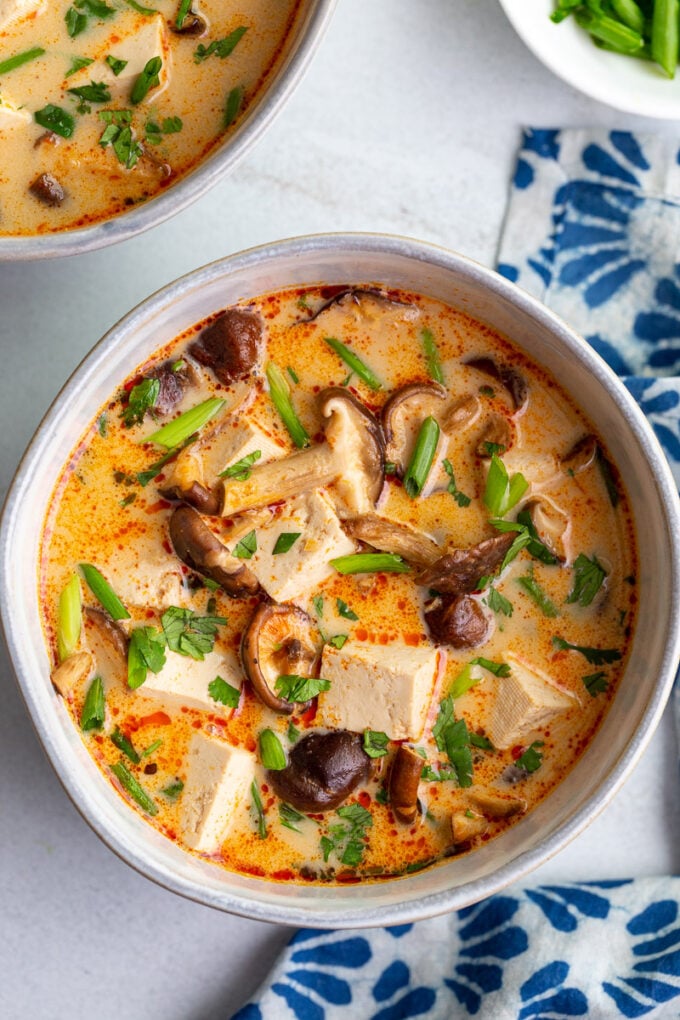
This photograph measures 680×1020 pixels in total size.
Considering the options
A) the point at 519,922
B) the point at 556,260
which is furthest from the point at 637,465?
the point at 519,922

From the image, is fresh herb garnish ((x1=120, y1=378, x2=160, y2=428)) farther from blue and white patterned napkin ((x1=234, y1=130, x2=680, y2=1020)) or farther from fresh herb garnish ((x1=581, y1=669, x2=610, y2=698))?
fresh herb garnish ((x1=581, y1=669, x2=610, y2=698))

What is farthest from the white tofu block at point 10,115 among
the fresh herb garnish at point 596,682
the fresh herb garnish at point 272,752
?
the fresh herb garnish at point 596,682

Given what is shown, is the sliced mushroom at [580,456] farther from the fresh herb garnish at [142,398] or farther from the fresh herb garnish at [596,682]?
the fresh herb garnish at [142,398]

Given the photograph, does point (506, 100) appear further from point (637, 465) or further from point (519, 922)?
point (519, 922)

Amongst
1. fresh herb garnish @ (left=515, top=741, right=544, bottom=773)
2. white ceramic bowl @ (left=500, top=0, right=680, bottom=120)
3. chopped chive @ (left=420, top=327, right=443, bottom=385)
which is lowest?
fresh herb garnish @ (left=515, top=741, right=544, bottom=773)

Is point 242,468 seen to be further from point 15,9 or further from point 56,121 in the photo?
point 15,9

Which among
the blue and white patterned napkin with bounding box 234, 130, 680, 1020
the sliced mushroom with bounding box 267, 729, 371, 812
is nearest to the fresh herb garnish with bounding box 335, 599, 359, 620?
the sliced mushroom with bounding box 267, 729, 371, 812
